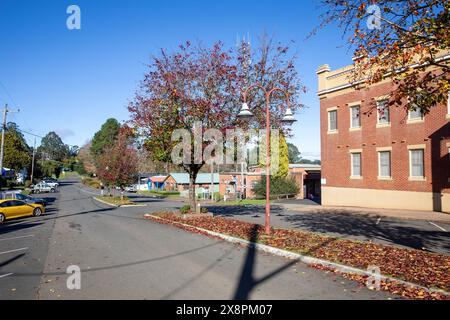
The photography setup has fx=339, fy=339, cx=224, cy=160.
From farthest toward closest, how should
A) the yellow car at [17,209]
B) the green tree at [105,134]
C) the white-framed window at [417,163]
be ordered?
the green tree at [105,134], the white-framed window at [417,163], the yellow car at [17,209]

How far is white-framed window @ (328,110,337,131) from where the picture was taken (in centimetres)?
2959

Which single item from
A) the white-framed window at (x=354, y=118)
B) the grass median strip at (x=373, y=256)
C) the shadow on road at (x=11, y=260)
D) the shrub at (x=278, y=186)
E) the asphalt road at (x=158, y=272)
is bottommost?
the shadow on road at (x=11, y=260)

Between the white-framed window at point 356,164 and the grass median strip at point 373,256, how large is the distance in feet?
52.9

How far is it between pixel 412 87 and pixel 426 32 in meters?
1.34

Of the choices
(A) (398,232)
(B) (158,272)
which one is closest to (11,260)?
(B) (158,272)

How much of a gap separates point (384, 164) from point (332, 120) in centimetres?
622

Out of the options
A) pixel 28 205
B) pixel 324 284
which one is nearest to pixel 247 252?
pixel 324 284

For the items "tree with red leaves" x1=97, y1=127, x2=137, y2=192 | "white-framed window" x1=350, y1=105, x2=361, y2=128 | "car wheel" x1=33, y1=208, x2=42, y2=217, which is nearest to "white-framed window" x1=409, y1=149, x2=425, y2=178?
"white-framed window" x1=350, y1=105, x2=361, y2=128

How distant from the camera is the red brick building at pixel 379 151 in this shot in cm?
2206

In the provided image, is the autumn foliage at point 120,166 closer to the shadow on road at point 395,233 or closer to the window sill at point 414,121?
the shadow on road at point 395,233

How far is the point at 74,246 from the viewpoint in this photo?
39.9ft

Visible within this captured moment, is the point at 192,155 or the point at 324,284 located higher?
the point at 192,155

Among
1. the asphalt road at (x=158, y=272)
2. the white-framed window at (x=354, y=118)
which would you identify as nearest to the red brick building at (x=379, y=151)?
the white-framed window at (x=354, y=118)
